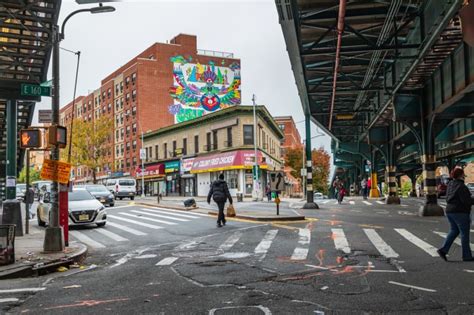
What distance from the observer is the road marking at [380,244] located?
10.4m

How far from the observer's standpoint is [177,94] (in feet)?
260

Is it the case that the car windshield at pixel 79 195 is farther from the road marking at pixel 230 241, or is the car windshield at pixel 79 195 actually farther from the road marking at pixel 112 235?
the road marking at pixel 230 241

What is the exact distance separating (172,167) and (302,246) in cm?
5503

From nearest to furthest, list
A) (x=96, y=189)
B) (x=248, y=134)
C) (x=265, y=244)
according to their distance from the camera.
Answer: (x=265, y=244), (x=96, y=189), (x=248, y=134)

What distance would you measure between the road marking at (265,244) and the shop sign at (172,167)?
5050 cm

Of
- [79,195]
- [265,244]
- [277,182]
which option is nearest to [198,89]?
[277,182]

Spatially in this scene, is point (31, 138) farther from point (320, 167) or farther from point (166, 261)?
point (320, 167)

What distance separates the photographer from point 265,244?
488 inches

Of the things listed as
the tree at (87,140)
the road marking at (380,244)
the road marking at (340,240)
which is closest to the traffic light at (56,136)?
the road marking at (340,240)

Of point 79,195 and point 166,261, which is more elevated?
point 79,195

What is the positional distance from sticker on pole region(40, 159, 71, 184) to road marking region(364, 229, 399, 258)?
24.1 feet

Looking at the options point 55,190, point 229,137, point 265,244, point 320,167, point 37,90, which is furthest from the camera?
point 320,167

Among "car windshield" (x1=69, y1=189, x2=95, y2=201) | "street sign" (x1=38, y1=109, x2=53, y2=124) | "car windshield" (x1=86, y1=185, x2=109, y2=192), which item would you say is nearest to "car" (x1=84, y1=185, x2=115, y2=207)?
"car windshield" (x1=86, y1=185, x2=109, y2=192)

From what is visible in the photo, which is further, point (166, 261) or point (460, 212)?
point (166, 261)
